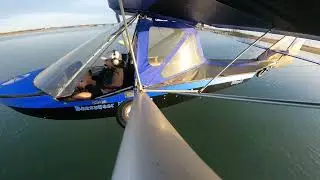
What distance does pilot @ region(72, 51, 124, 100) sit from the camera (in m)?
7.81

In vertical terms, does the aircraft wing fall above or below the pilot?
below

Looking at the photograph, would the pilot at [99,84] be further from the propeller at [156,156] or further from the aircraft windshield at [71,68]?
the propeller at [156,156]

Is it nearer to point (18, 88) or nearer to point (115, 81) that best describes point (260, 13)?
point (115, 81)

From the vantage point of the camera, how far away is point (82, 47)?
855 centimetres

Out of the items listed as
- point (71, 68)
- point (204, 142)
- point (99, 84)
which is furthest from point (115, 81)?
point (204, 142)

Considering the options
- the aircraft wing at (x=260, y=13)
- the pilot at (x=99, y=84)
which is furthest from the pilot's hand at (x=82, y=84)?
the aircraft wing at (x=260, y=13)

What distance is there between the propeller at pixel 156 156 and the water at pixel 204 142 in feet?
13.1

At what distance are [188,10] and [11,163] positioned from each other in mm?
4994

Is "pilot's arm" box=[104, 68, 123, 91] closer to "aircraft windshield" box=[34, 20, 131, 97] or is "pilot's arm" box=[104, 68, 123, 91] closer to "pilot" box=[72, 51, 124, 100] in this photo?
"pilot" box=[72, 51, 124, 100]

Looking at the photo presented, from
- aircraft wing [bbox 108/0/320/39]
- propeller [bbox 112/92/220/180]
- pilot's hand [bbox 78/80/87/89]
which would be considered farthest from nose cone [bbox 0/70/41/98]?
propeller [bbox 112/92/220/180]

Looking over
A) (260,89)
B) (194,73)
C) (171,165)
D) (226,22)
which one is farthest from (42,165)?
(260,89)

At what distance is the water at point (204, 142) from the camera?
7090 millimetres

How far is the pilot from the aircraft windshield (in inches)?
9.1

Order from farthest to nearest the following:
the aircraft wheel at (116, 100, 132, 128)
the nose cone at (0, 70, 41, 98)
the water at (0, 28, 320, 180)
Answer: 1. the aircraft wheel at (116, 100, 132, 128)
2. the nose cone at (0, 70, 41, 98)
3. the water at (0, 28, 320, 180)
